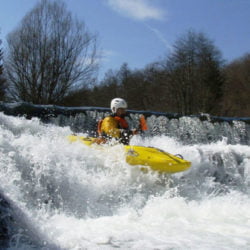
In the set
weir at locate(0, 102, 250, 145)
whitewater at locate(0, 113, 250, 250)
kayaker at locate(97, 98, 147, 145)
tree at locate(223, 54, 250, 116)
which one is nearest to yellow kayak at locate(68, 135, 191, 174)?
whitewater at locate(0, 113, 250, 250)

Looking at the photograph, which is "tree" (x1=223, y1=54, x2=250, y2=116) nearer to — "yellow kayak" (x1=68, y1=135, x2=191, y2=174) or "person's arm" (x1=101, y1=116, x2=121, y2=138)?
"person's arm" (x1=101, y1=116, x2=121, y2=138)

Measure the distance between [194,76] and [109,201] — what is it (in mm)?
19754

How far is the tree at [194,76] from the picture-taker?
2295 cm

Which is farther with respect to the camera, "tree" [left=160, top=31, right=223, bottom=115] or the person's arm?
"tree" [left=160, top=31, right=223, bottom=115]

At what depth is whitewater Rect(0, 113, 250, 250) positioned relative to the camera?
342cm

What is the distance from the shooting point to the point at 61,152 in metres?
5.22

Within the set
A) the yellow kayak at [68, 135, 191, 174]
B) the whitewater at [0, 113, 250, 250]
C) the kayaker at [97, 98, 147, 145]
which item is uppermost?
the kayaker at [97, 98, 147, 145]

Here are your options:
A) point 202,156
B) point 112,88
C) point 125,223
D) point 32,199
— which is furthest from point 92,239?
point 112,88

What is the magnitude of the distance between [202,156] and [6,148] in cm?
363

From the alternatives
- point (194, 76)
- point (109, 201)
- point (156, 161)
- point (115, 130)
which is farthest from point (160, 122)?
point (194, 76)

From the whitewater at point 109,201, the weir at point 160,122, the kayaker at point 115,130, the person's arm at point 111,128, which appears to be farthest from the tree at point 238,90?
the whitewater at point 109,201

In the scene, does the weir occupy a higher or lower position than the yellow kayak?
higher

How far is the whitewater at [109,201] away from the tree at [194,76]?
17.0 m

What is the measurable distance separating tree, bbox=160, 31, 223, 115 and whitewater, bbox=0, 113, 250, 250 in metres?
17.0
